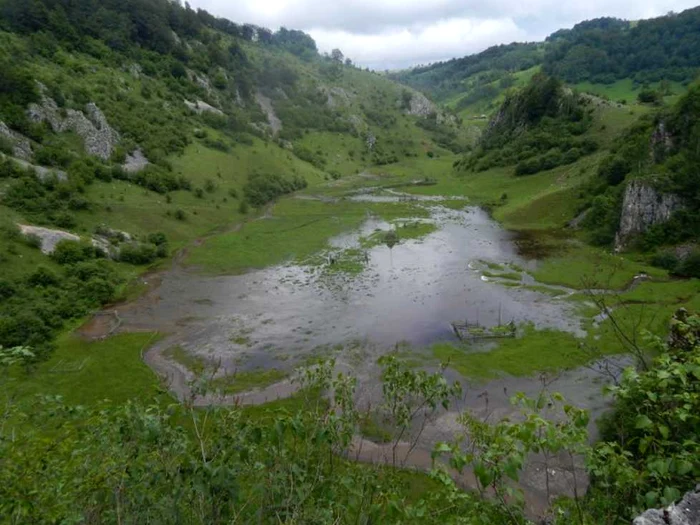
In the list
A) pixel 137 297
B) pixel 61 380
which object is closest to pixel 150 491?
pixel 61 380

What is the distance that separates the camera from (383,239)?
66500 millimetres

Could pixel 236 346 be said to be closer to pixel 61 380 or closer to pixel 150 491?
pixel 61 380

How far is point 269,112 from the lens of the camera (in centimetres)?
14900

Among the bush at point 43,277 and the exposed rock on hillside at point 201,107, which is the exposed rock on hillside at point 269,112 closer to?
the exposed rock on hillside at point 201,107

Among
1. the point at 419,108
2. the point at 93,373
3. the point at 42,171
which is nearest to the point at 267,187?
the point at 42,171

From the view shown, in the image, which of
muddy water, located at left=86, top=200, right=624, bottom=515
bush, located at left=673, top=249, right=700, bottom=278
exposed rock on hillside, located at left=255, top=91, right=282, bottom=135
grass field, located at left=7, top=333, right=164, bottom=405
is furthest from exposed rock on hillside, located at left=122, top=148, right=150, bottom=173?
bush, located at left=673, top=249, right=700, bottom=278

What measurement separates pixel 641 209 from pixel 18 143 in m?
80.8

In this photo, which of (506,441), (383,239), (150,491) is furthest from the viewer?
(383,239)

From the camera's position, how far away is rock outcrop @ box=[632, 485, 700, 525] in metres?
5.09

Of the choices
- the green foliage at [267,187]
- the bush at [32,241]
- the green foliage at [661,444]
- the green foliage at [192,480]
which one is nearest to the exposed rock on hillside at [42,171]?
the bush at [32,241]

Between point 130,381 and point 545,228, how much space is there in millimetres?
59813

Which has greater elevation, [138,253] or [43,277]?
[43,277]

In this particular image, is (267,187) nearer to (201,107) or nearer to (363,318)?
(201,107)

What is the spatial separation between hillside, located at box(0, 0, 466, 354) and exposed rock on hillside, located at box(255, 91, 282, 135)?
693 millimetres
